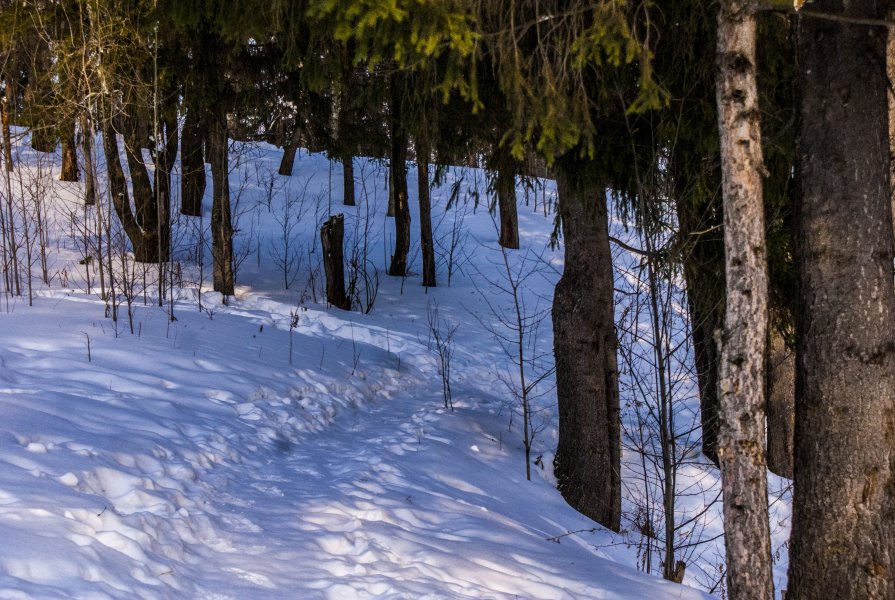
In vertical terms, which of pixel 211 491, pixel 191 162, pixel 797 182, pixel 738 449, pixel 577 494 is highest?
pixel 191 162

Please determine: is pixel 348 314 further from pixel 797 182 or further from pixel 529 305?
pixel 797 182

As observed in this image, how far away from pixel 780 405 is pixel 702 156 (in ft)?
16.2

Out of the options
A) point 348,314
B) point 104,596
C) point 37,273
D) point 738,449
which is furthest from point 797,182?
point 37,273

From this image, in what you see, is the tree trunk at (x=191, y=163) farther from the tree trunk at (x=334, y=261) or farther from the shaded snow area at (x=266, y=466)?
the tree trunk at (x=334, y=261)

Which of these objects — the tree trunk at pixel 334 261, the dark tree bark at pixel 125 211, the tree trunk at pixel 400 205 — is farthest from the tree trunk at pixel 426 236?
the dark tree bark at pixel 125 211

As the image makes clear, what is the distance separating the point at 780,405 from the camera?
32.5ft

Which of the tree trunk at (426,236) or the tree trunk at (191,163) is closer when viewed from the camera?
the tree trunk at (191,163)

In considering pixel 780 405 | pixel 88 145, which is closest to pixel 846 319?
pixel 780 405

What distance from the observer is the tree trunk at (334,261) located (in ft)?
42.6

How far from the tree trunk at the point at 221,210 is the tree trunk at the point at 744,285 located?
25.2ft

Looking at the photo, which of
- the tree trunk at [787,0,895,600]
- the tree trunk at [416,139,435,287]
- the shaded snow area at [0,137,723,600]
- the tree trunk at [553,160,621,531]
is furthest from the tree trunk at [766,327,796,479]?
the tree trunk at [416,139,435,287]

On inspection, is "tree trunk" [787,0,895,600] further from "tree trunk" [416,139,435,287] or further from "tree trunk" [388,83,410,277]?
"tree trunk" [416,139,435,287]

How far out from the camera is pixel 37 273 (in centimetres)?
1148

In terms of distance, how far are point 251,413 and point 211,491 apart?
1919 millimetres
